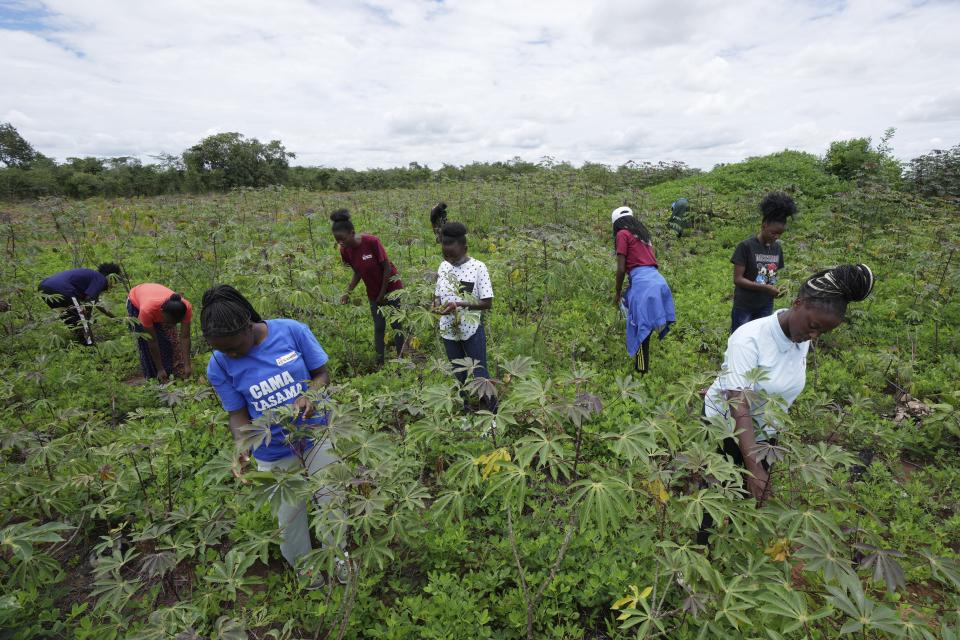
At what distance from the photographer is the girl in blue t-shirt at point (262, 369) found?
1982 mm

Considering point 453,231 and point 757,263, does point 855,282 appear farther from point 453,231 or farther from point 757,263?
point 453,231

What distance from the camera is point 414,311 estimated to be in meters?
3.25

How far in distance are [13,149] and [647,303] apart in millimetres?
41192

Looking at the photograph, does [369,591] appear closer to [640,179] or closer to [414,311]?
[414,311]

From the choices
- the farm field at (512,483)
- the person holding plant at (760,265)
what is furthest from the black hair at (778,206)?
the farm field at (512,483)

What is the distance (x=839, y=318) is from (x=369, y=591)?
2.66m

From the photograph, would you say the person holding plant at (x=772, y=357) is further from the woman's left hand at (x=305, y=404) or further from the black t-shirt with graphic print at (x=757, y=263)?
the black t-shirt with graphic print at (x=757, y=263)

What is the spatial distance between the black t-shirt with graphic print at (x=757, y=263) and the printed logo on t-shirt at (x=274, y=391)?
11.6 feet

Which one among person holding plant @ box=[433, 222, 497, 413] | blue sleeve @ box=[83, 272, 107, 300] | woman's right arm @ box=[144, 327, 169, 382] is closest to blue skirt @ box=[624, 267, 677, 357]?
person holding plant @ box=[433, 222, 497, 413]

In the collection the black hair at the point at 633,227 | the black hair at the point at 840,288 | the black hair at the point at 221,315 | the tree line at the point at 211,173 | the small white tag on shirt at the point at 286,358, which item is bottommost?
the small white tag on shirt at the point at 286,358

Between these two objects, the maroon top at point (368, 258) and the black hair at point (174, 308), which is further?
the maroon top at point (368, 258)

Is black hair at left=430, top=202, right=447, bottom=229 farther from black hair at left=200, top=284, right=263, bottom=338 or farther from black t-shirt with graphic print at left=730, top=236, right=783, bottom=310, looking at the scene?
black hair at left=200, top=284, right=263, bottom=338

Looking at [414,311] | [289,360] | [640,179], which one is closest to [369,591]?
[289,360]

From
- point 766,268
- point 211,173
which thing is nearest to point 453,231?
point 766,268
